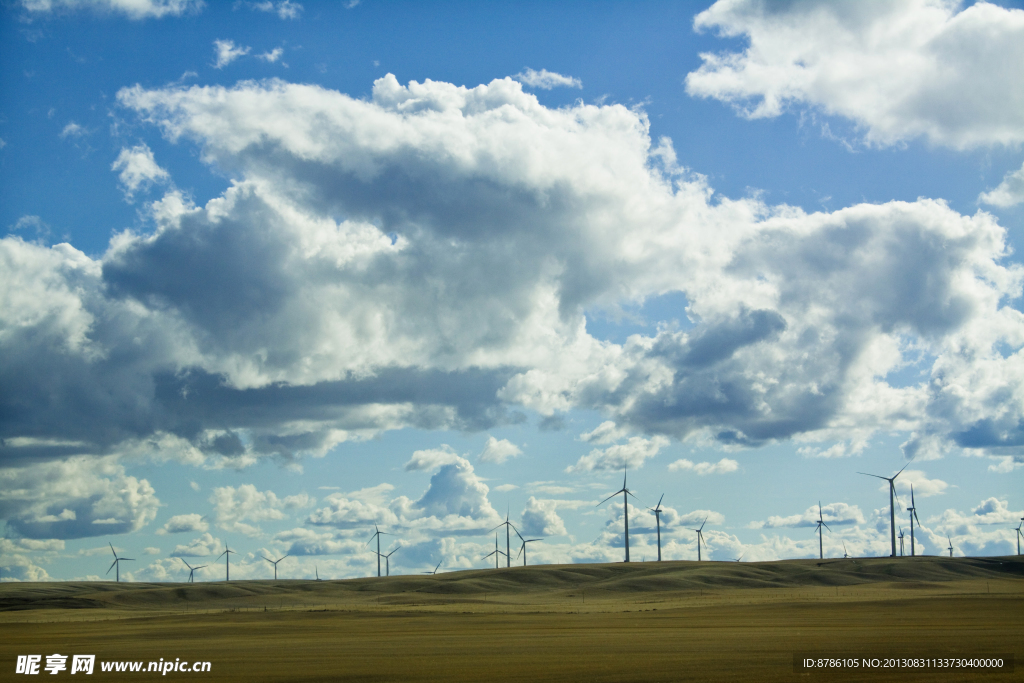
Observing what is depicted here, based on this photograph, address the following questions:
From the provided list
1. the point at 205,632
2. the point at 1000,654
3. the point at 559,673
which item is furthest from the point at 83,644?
the point at 1000,654

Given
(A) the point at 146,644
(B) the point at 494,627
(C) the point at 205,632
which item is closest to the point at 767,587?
(B) the point at 494,627

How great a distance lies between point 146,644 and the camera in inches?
2685

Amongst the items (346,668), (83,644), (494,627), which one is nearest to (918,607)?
(494,627)

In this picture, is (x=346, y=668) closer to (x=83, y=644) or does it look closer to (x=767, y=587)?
(x=83, y=644)

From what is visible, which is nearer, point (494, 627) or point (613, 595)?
point (494, 627)

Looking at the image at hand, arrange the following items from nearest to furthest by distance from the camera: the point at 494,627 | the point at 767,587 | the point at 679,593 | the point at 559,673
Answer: the point at 559,673 < the point at 494,627 < the point at 679,593 < the point at 767,587

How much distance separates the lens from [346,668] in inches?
1838

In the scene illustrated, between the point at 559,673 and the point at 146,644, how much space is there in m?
40.7

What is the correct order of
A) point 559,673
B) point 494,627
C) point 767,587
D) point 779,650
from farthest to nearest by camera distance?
point 767,587 → point 494,627 → point 779,650 → point 559,673

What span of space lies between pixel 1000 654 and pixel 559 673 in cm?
2381

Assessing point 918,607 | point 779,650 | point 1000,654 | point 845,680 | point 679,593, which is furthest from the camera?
point 679,593

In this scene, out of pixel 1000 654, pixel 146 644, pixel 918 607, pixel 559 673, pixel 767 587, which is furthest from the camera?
pixel 767 587

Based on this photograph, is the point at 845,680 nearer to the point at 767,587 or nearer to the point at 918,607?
the point at 918,607

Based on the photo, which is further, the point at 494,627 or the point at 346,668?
the point at 494,627
